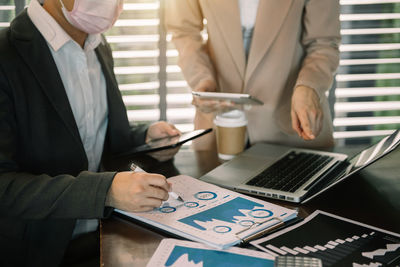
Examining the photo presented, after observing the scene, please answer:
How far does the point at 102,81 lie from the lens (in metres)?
1.74

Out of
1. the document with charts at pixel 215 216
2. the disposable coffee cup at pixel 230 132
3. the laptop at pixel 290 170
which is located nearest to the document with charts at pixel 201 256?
the document with charts at pixel 215 216

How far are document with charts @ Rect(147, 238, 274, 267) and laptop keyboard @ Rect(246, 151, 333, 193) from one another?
359 millimetres

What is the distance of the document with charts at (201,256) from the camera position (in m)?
0.97

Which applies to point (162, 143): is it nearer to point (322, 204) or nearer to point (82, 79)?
point (82, 79)

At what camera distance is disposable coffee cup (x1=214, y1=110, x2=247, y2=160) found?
1.66 metres

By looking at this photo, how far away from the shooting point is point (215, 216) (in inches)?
45.5

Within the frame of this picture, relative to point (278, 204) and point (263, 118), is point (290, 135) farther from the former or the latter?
point (278, 204)

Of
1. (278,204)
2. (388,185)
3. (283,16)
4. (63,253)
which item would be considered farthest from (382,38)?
(63,253)

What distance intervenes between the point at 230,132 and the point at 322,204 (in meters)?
0.47

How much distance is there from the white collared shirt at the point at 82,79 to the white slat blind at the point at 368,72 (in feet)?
5.69

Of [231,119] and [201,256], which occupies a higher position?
[231,119]

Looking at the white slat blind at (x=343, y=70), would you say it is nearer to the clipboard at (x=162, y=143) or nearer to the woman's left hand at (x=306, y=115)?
the clipboard at (x=162, y=143)

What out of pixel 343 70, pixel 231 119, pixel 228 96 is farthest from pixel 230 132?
pixel 343 70

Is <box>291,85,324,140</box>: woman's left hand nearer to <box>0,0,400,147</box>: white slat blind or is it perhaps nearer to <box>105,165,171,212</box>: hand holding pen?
<box>105,165,171,212</box>: hand holding pen
